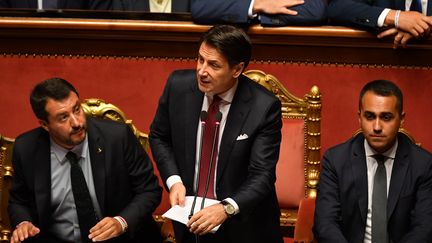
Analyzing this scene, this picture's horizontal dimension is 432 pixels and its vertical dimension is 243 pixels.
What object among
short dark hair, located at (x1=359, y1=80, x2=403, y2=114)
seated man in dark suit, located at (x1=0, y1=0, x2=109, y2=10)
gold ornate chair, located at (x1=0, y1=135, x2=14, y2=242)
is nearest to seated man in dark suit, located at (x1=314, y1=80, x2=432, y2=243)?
short dark hair, located at (x1=359, y1=80, x2=403, y2=114)

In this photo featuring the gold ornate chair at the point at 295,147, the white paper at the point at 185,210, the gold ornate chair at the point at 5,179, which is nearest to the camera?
the white paper at the point at 185,210

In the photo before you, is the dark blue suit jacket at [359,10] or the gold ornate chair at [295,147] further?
the dark blue suit jacket at [359,10]

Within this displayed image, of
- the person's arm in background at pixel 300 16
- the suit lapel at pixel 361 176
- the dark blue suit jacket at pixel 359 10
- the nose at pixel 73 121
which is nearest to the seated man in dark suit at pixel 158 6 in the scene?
the person's arm in background at pixel 300 16

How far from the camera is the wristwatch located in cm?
199

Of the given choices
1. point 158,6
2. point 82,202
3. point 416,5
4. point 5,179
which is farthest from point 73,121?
point 416,5

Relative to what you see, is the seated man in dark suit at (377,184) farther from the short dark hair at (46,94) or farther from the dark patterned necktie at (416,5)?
the short dark hair at (46,94)

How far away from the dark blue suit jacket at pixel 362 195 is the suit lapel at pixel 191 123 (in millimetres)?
350

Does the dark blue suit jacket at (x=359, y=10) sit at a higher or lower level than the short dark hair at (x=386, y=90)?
higher

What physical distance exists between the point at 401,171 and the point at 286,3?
0.72 metres

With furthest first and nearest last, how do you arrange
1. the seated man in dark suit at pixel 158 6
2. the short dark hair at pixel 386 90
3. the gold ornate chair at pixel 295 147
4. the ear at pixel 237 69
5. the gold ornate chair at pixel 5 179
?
the seated man in dark suit at pixel 158 6 → the gold ornate chair at pixel 295 147 → the gold ornate chair at pixel 5 179 → the short dark hair at pixel 386 90 → the ear at pixel 237 69

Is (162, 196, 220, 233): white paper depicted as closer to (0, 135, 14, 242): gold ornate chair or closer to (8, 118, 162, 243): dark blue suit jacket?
(8, 118, 162, 243): dark blue suit jacket

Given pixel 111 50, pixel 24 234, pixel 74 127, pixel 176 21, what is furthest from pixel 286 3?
pixel 24 234

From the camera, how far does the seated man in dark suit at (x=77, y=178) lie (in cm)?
217

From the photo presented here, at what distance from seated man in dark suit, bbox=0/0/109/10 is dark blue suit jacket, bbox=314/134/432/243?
1117 mm
